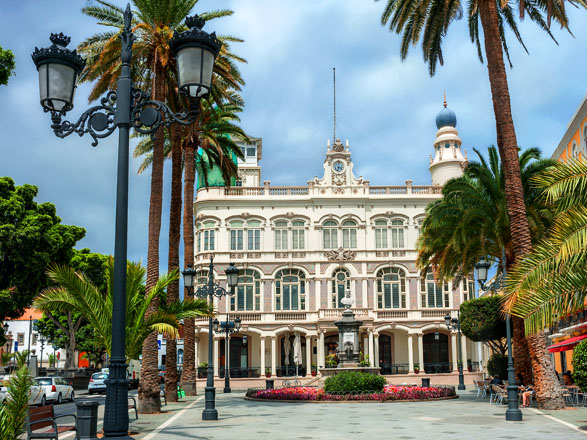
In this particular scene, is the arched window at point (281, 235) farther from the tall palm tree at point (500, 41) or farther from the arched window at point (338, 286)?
the tall palm tree at point (500, 41)

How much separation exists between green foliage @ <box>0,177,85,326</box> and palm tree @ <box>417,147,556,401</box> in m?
18.6

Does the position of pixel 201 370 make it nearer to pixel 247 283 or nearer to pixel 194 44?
pixel 247 283

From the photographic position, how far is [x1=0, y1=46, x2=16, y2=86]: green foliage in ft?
61.9

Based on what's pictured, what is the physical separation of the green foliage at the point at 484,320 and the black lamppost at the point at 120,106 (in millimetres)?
23241

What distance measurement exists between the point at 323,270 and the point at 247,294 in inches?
250

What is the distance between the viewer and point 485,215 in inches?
1056

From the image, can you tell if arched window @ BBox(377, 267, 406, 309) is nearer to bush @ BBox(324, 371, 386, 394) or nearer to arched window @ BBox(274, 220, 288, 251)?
arched window @ BBox(274, 220, 288, 251)

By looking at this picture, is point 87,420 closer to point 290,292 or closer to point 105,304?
point 105,304

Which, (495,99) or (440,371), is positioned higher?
(495,99)

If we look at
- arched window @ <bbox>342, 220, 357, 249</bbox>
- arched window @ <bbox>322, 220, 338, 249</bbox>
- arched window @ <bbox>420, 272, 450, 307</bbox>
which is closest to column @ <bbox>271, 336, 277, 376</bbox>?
arched window @ <bbox>322, 220, 338, 249</bbox>

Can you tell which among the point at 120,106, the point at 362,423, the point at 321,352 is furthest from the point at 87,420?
the point at 321,352

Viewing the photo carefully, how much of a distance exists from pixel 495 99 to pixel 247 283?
109 ft

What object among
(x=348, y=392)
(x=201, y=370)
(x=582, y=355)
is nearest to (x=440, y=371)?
(x=201, y=370)

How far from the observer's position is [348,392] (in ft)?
87.4
